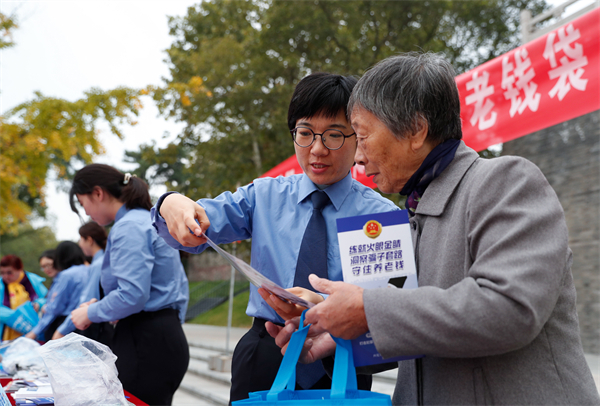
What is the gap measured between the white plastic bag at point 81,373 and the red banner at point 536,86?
2.90 metres

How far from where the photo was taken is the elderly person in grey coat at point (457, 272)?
35.5 inches

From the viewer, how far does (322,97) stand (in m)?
1.70

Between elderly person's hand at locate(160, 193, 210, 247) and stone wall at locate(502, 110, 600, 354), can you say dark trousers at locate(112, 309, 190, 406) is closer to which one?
elderly person's hand at locate(160, 193, 210, 247)

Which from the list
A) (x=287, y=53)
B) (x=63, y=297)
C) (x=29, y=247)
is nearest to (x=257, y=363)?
(x=63, y=297)

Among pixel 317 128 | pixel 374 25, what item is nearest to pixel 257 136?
pixel 374 25

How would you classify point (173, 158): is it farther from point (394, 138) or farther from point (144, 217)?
point (394, 138)

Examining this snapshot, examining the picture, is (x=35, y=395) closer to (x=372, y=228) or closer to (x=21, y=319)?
(x=372, y=228)

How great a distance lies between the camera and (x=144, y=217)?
263 centimetres

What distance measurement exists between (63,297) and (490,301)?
4213mm

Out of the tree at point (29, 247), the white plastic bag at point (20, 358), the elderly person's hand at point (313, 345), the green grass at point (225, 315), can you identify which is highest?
the elderly person's hand at point (313, 345)

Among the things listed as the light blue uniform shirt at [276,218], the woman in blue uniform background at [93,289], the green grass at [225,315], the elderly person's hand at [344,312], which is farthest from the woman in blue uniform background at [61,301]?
the green grass at [225,315]

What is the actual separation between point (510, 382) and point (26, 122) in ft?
24.1

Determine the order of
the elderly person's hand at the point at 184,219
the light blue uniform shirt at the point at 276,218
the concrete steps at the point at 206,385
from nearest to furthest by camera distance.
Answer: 1. the elderly person's hand at the point at 184,219
2. the light blue uniform shirt at the point at 276,218
3. the concrete steps at the point at 206,385

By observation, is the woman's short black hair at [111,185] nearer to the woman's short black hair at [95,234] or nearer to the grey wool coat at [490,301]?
the grey wool coat at [490,301]
